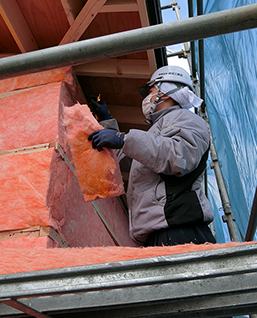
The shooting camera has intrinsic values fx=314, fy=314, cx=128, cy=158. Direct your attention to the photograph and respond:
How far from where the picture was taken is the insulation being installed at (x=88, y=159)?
2.43 metres

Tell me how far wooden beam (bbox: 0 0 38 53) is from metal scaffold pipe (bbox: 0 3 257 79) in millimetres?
2177

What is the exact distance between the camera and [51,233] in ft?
8.33

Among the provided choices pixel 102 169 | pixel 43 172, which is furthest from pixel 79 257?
pixel 43 172

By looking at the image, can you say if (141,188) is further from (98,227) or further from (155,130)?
(98,227)

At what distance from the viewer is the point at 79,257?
141cm

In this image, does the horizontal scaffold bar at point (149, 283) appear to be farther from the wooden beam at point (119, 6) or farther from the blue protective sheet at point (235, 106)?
the wooden beam at point (119, 6)

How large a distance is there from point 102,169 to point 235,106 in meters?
1.48

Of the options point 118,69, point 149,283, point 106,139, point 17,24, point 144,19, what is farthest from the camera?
point 118,69

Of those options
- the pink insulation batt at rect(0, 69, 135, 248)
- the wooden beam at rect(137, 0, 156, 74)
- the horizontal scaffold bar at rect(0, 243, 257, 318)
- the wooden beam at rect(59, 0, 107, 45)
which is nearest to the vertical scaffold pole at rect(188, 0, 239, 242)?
the wooden beam at rect(137, 0, 156, 74)

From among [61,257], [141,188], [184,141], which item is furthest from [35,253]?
[184,141]

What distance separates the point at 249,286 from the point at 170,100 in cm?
221

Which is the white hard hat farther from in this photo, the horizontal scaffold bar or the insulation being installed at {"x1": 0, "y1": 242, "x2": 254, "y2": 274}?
the horizontal scaffold bar

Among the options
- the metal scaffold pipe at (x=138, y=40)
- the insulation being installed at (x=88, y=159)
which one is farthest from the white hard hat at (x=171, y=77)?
the metal scaffold pipe at (x=138, y=40)

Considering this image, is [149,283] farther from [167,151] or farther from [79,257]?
[167,151]
